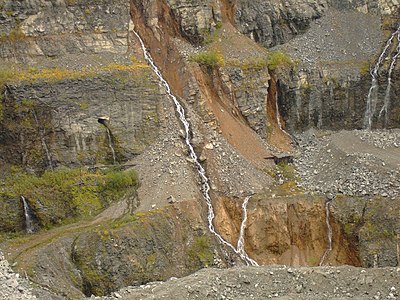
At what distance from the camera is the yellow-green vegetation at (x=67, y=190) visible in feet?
99.9

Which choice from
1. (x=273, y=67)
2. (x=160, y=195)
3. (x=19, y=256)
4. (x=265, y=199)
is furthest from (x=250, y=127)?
(x=19, y=256)

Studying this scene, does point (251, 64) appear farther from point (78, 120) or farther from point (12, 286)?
point (12, 286)

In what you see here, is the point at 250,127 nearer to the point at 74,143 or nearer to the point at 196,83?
the point at 196,83

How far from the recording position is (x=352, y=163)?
1302 inches

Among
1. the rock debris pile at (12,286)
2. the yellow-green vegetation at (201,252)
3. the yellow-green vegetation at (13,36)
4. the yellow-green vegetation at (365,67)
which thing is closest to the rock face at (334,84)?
the yellow-green vegetation at (365,67)

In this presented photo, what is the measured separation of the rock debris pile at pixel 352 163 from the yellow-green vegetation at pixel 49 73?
11.5 metres

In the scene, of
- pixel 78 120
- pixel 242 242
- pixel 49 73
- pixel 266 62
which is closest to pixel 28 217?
pixel 78 120

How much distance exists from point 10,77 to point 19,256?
10887 millimetres

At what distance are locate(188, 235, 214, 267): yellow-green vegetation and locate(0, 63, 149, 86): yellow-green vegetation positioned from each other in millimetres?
10997

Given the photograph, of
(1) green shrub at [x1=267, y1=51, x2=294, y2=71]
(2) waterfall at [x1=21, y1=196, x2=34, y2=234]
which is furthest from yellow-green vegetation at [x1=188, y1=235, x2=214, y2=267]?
(1) green shrub at [x1=267, y1=51, x2=294, y2=71]

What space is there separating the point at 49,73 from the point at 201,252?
13.1m

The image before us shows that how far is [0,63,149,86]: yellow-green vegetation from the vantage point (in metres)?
33.0

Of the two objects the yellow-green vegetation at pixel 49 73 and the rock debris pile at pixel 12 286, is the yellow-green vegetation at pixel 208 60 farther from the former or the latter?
the rock debris pile at pixel 12 286

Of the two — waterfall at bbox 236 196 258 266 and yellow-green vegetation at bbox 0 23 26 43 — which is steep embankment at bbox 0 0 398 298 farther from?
waterfall at bbox 236 196 258 266
